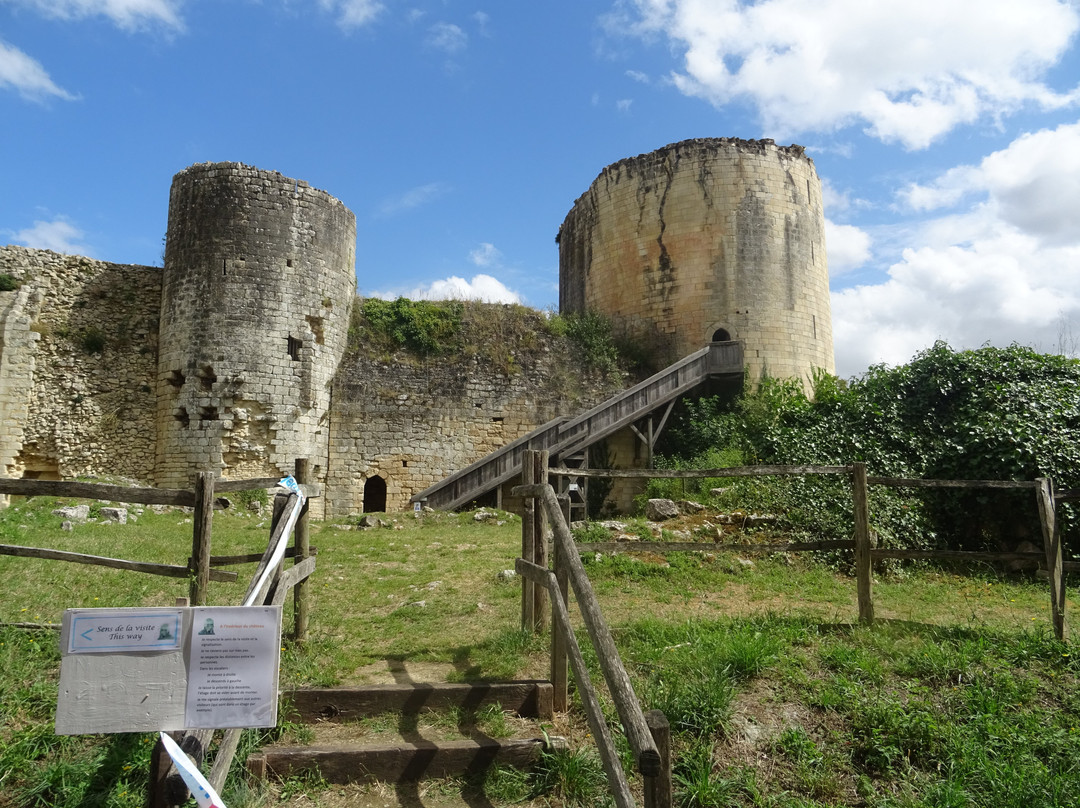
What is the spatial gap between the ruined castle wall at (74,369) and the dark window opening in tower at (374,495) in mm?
4310

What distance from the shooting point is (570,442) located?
14680 mm

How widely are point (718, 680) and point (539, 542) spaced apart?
142 centimetres

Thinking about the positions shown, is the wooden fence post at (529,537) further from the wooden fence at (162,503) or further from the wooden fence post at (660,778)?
the wooden fence post at (660,778)

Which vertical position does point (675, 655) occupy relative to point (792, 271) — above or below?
below

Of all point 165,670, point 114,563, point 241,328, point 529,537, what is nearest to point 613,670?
point 165,670

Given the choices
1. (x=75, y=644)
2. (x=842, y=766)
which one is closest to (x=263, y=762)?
(x=75, y=644)

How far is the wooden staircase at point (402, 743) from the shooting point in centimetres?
348

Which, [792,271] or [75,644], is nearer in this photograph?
[75,644]

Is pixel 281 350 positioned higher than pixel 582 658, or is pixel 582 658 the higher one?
pixel 281 350

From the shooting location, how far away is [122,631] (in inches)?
101

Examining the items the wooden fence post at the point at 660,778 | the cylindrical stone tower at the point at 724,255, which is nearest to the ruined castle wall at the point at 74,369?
the cylindrical stone tower at the point at 724,255

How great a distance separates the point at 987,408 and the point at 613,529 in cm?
635

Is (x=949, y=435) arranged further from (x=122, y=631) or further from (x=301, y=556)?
(x=122, y=631)

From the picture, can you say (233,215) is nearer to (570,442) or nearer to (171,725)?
(570,442)
